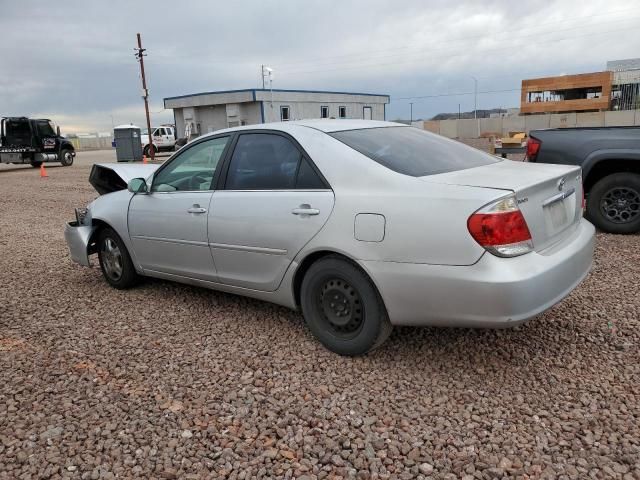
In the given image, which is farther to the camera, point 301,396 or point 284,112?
point 284,112

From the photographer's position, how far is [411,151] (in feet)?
11.9

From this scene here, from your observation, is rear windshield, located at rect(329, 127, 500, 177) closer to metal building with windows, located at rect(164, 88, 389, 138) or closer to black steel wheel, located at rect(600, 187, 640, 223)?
black steel wheel, located at rect(600, 187, 640, 223)

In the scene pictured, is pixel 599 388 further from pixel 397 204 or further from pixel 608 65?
pixel 608 65

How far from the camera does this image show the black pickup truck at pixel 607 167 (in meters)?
6.55

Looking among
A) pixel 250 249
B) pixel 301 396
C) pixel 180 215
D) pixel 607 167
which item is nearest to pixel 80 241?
pixel 180 215

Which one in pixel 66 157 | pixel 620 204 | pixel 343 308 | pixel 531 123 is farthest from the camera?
pixel 531 123

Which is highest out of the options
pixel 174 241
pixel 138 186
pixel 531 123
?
pixel 531 123

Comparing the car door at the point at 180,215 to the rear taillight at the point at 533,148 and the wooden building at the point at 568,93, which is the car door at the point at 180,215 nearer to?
the rear taillight at the point at 533,148

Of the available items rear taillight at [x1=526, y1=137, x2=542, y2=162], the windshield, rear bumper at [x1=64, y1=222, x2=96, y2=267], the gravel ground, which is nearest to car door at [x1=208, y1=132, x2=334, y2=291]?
the gravel ground

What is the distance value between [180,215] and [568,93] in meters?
66.5

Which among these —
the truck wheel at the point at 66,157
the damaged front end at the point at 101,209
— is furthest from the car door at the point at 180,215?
the truck wheel at the point at 66,157

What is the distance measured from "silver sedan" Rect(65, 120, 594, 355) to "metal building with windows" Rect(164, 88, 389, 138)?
34217 mm

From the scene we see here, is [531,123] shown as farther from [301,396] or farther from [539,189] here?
[301,396]

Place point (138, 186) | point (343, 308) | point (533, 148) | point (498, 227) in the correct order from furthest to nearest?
point (533, 148), point (138, 186), point (343, 308), point (498, 227)
